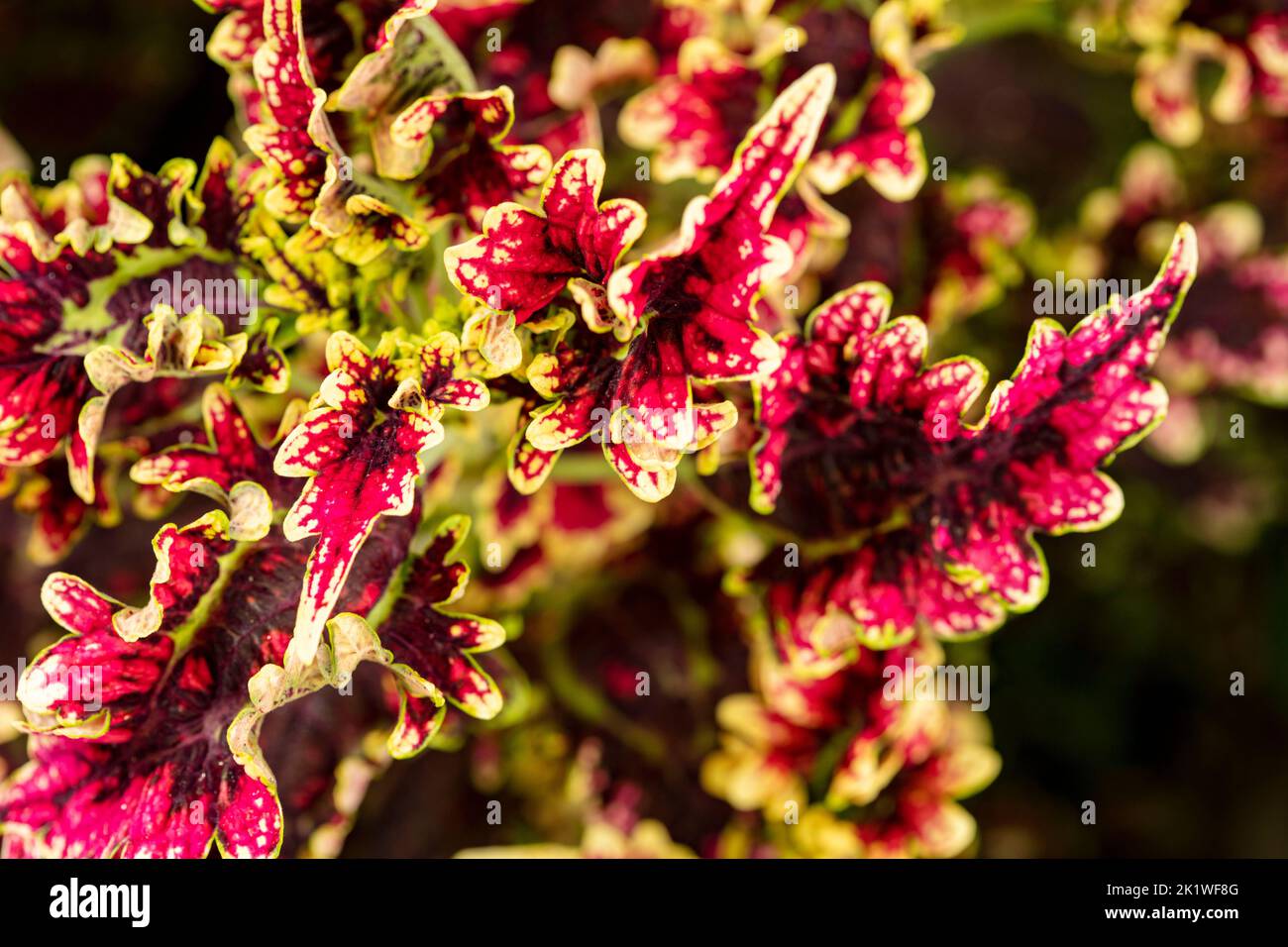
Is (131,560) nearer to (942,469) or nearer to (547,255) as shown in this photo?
(547,255)

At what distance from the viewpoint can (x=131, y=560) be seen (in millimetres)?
1457

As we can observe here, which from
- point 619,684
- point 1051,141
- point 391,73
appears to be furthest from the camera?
point 1051,141

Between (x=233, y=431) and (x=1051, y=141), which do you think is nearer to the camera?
(x=233, y=431)

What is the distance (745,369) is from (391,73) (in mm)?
414

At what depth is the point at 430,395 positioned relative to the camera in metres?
0.91

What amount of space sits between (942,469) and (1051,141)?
1093 millimetres

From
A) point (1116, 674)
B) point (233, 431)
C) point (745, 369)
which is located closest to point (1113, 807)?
point (1116, 674)

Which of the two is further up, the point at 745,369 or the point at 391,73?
the point at 391,73

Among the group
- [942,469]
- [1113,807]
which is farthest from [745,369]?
[1113,807]

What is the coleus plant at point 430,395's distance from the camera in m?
0.89

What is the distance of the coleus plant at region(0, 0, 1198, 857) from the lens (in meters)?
0.89

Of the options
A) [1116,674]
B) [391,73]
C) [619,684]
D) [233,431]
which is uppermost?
[391,73]
